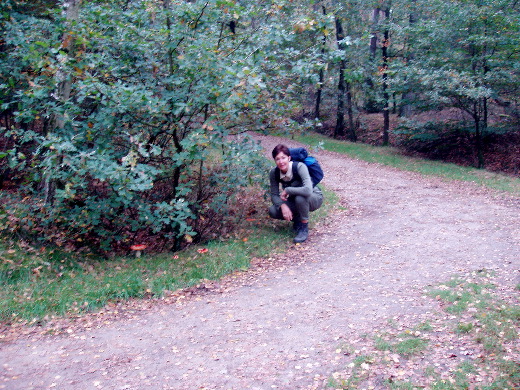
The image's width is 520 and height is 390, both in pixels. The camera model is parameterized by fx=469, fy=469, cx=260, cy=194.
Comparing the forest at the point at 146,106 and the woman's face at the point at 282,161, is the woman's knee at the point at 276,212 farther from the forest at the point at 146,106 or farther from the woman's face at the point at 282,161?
the woman's face at the point at 282,161

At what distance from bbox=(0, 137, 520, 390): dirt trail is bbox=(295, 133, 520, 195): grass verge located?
341 centimetres

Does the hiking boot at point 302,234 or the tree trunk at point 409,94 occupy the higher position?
the tree trunk at point 409,94

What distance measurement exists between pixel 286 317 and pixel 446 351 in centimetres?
153

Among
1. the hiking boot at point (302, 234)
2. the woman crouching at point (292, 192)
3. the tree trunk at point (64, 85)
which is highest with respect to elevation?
the tree trunk at point (64, 85)

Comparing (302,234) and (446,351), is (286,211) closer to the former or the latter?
→ (302,234)

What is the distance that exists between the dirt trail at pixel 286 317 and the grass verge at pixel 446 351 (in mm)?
204

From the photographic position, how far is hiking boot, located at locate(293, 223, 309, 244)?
7.05 metres

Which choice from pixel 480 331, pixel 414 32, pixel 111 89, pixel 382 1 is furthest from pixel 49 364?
pixel 382 1

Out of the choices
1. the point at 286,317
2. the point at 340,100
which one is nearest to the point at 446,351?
the point at 286,317

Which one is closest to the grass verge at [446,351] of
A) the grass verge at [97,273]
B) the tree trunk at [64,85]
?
the grass verge at [97,273]

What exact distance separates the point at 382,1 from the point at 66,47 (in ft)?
50.6

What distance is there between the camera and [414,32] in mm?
15922

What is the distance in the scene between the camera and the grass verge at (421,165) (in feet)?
40.0

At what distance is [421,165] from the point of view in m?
15.2
